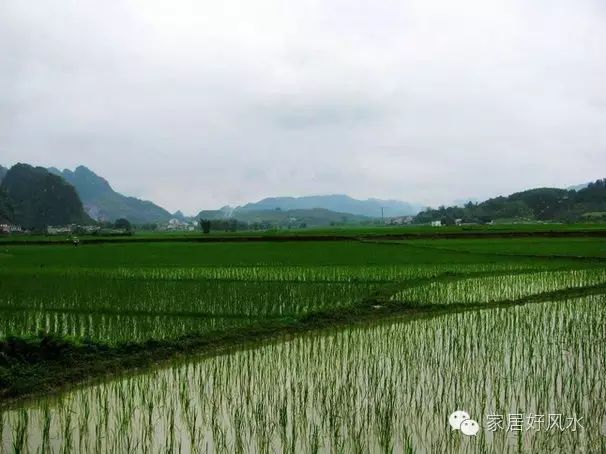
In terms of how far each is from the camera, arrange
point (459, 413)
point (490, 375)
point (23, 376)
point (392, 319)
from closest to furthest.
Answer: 1. point (459, 413)
2. point (490, 375)
3. point (23, 376)
4. point (392, 319)

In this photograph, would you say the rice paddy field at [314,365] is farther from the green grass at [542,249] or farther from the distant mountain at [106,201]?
the distant mountain at [106,201]

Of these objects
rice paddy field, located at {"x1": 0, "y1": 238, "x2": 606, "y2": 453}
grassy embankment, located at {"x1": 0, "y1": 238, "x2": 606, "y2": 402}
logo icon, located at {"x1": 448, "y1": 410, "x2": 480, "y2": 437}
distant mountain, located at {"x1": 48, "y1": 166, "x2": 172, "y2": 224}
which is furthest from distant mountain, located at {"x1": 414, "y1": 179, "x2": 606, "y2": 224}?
distant mountain, located at {"x1": 48, "y1": 166, "x2": 172, "y2": 224}

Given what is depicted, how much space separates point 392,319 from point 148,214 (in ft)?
630

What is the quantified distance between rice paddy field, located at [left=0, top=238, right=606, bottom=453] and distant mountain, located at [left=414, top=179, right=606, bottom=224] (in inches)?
2807

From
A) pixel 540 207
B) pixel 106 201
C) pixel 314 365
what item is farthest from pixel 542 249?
pixel 106 201

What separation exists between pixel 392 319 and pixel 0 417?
6.25 meters

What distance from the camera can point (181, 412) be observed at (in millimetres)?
4844

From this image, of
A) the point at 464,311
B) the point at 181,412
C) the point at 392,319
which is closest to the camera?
the point at 181,412

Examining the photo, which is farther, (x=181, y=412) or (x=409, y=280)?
(x=409, y=280)

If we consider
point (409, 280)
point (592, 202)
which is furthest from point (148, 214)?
point (409, 280)

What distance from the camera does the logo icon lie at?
4070 millimetres

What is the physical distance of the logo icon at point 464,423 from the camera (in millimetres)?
4070

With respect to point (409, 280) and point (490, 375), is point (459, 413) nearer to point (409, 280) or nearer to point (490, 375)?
point (490, 375)

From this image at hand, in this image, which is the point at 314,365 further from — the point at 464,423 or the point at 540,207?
the point at 540,207
